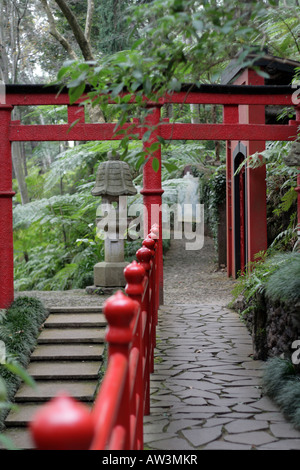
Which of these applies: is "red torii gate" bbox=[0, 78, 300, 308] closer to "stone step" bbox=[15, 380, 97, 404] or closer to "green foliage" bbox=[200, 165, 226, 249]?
"stone step" bbox=[15, 380, 97, 404]

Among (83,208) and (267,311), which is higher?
(83,208)

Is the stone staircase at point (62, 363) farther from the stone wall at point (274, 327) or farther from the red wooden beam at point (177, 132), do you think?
the red wooden beam at point (177, 132)

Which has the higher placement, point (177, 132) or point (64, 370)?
point (177, 132)

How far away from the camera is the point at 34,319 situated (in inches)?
285

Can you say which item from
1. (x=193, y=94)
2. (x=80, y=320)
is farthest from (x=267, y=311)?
(x=193, y=94)

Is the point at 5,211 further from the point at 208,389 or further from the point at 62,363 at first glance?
the point at 208,389

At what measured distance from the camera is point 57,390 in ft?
18.8

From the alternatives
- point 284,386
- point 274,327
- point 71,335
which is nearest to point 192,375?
point 274,327

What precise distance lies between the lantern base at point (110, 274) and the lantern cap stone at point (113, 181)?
112cm

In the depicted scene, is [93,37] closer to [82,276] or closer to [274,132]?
[82,276]

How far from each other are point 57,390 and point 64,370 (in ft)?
1.55

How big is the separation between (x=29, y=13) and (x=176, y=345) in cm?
1498

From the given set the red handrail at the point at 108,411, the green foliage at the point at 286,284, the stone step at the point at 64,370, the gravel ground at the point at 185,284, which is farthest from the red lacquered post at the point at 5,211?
the red handrail at the point at 108,411

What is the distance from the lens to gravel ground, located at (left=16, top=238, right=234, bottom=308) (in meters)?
8.62
